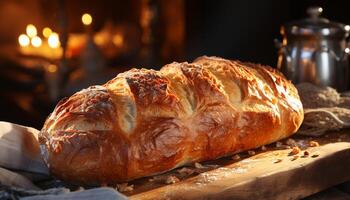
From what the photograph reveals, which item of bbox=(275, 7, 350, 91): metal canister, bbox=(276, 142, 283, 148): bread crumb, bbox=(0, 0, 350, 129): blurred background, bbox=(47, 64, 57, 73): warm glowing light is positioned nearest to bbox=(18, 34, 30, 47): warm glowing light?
bbox=(0, 0, 350, 129): blurred background

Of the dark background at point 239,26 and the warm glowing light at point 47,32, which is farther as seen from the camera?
the warm glowing light at point 47,32

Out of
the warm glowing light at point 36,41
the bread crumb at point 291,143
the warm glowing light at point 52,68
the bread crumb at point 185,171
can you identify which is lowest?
the warm glowing light at point 52,68

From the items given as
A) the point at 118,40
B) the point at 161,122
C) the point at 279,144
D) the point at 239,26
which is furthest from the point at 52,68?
the point at 161,122

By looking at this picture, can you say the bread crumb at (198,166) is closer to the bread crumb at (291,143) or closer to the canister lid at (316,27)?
the bread crumb at (291,143)

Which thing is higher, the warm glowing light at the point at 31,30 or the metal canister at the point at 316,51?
the metal canister at the point at 316,51

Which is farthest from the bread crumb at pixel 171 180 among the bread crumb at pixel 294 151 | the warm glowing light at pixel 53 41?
the warm glowing light at pixel 53 41

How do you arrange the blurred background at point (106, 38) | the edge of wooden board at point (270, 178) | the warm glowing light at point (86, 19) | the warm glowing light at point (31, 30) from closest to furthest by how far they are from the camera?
the edge of wooden board at point (270, 178) → the blurred background at point (106, 38) → the warm glowing light at point (31, 30) → the warm glowing light at point (86, 19)

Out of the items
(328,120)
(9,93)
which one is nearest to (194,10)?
(9,93)

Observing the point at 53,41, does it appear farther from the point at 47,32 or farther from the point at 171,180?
the point at 171,180
